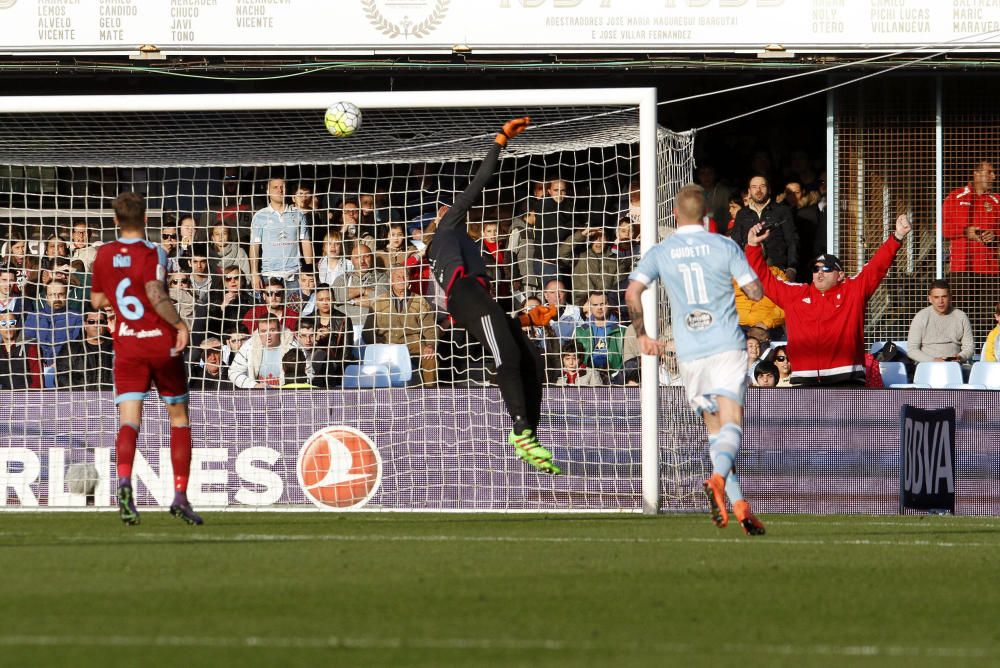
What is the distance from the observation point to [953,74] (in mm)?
15758

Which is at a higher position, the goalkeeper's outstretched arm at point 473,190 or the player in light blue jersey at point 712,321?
the goalkeeper's outstretched arm at point 473,190

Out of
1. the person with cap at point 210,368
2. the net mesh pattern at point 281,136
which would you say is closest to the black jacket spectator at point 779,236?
the net mesh pattern at point 281,136

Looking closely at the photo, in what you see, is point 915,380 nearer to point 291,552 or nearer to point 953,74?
point 953,74

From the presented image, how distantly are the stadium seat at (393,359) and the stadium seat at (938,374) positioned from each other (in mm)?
4594

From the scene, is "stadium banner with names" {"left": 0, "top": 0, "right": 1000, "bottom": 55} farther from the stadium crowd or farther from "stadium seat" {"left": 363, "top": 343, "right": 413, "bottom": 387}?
"stadium seat" {"left": 363, "top": 343, "right": 413, "bottom": 387}

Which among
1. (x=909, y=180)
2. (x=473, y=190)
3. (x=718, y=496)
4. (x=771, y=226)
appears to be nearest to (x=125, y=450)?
(x=473, y=190)

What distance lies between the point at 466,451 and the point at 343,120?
2.91 m

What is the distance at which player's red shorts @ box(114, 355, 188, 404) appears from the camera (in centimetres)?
950

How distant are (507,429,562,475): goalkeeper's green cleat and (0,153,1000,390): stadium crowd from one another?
11.0ft

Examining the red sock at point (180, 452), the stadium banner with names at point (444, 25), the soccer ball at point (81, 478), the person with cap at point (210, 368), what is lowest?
the soccer ball at point (81, 478)

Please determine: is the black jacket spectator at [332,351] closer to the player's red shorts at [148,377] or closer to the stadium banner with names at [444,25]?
the player's red shorts at [148,377]

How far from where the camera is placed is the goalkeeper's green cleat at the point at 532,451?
30.4ft

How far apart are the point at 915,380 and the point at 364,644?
9.80m

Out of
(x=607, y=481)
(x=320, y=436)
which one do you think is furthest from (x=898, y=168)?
(x=320, y=436)
